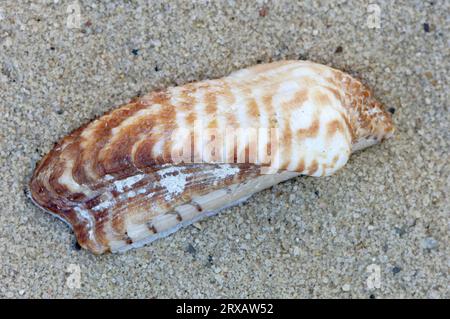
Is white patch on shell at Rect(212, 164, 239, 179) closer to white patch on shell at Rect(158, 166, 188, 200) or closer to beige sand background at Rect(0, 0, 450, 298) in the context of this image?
white patch on shell at Rect(158, 166, 188, 200)

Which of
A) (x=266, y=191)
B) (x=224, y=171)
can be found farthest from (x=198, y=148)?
(x=266, y=191)

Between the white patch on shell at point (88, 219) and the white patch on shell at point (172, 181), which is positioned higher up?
the white patch on shell at point (172, 181)

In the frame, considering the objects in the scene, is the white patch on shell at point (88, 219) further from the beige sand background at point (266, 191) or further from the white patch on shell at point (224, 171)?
the white patch on shell at point (224, 171)

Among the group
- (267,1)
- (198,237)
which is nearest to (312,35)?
(267,1)

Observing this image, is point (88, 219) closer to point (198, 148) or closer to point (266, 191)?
point (198, 148)

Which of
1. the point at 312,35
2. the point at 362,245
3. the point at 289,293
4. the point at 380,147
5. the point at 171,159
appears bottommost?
the point at 289,293

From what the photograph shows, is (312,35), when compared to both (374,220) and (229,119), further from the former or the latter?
(374,220)

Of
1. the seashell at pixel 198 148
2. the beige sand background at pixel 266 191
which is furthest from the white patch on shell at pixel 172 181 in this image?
the beige sand background at pixel 266 191
